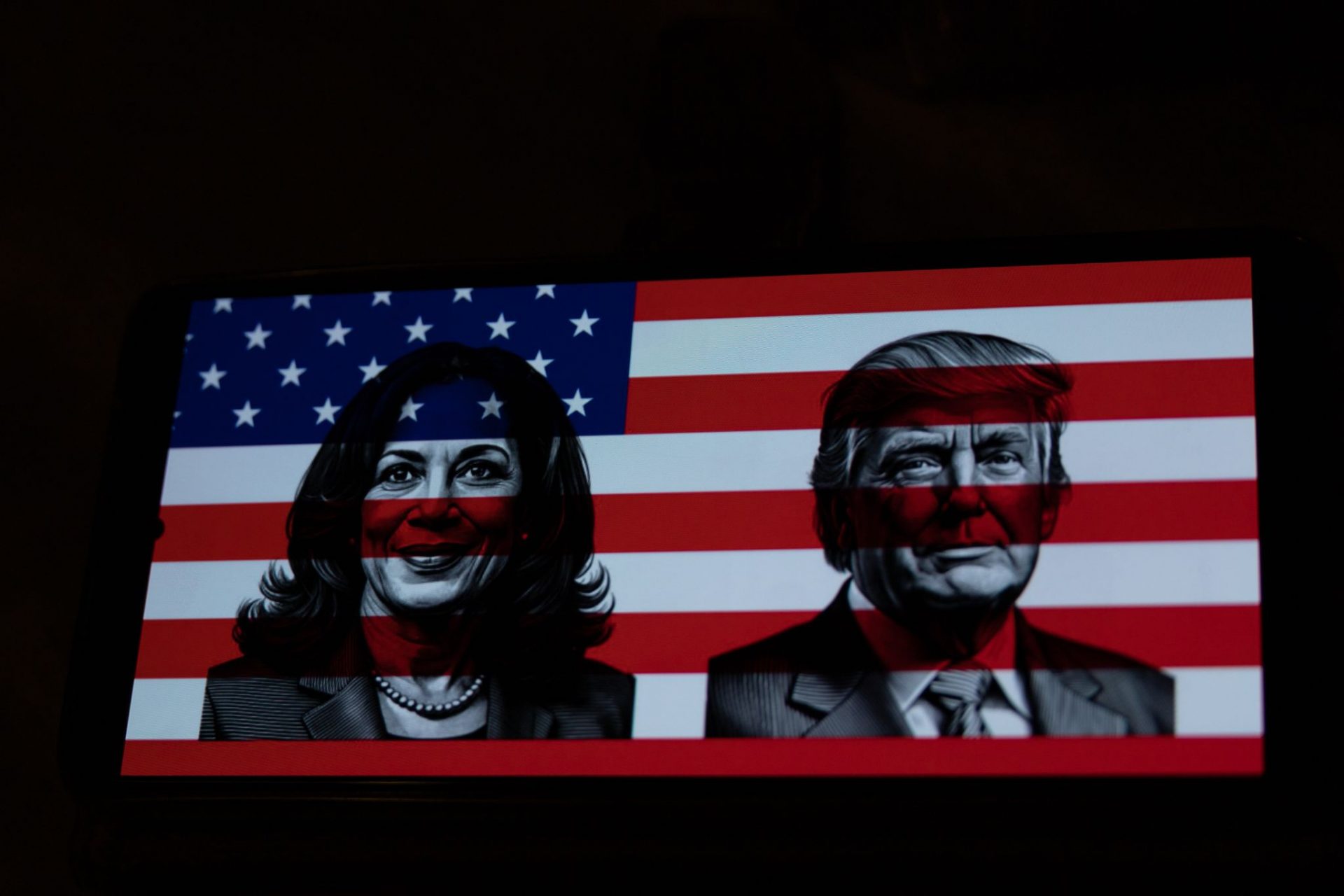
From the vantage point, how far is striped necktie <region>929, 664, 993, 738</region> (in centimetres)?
71

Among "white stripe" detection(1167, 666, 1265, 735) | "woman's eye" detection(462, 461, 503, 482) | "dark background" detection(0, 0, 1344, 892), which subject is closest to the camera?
Result: "white stripe" detection(1167, 666, 1265, 735)

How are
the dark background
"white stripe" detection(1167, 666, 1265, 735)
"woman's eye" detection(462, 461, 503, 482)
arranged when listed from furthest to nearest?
the dark background → "woman's eye" detection(462, 461, 503, 482) → "white stripe" detection(1167, 666, 1265, 735)

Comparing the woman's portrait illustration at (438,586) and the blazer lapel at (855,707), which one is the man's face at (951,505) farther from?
the woman's portrait illustration at (438,586)

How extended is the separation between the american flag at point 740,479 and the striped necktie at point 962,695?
0.01 meters

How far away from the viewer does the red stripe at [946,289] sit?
0.76 meters

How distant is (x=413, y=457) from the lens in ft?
2.64

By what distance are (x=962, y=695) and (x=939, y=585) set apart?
73mm

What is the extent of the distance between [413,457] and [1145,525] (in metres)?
0.51

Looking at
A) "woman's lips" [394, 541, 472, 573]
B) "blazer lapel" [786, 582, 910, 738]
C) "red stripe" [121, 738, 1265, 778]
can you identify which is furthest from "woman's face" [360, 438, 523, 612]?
"blazer lapel" [786, 582, 910, 738]

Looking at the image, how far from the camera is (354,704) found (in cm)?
76

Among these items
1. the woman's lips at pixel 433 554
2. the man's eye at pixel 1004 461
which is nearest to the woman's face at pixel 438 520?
the woman's lips at pixel 433 554

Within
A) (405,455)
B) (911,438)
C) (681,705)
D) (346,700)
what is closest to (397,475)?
(405,455)

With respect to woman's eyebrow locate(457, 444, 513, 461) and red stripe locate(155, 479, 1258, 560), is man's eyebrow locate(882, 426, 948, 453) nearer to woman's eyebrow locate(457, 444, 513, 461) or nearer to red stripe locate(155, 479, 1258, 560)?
red stripe locate(155, 479, 1258, 560)

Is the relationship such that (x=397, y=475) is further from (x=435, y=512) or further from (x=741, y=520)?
(x=741, y=520)
